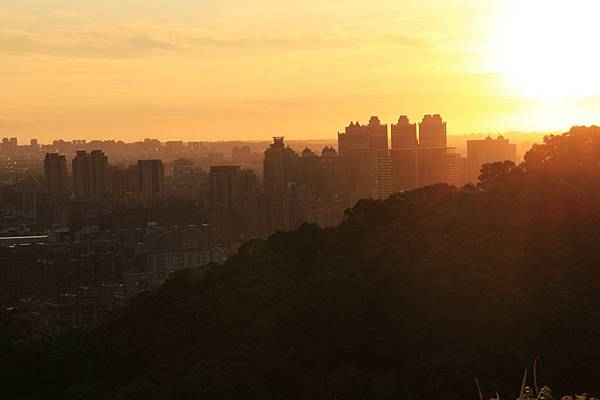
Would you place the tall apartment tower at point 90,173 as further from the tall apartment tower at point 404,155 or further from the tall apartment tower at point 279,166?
the tall apartment tower at point 404,155

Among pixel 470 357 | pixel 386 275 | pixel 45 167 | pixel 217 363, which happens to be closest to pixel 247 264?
pixel 386 275

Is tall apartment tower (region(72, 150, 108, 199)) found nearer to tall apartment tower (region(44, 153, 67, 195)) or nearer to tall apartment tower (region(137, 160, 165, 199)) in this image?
tall apartment tower (region(44, 153, 67, 195))

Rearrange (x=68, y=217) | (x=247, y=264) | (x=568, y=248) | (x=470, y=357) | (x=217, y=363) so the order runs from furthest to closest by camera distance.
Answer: (x=68, y=217) → (x=247, y=264) → (x=568, y=248) → (x=217, y=363) → (x=470, y=357)

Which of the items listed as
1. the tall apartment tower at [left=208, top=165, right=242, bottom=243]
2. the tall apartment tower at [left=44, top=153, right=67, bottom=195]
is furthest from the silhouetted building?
the tall apartment tower at [left=44, top=153, right=67, bottom=195]

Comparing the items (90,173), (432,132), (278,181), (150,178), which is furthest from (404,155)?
(90,173)

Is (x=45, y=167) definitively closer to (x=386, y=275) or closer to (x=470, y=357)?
(x=386, y=275)

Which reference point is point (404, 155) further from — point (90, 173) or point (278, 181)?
point (90, 173)
